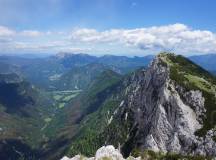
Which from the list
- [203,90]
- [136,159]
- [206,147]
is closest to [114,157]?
[136,159]

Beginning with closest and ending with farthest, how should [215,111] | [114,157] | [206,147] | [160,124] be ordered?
[114,157], [206,147], [215,111], [160,124]

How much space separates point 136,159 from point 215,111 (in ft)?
213

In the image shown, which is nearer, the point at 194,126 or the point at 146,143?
the point at 194,126

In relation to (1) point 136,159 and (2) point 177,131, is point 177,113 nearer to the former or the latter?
(2) point 177,131

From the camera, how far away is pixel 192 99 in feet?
618

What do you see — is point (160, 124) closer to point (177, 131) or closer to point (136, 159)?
point (177, 131)

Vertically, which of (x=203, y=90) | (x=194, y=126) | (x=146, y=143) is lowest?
(x=146, y=143)

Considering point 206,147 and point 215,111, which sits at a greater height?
point 215,111

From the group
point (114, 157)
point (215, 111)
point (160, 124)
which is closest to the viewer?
point (114, 157)

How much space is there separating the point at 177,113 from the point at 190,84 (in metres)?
20.7

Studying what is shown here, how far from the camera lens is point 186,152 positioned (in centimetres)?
17425

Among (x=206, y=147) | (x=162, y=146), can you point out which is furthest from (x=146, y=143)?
(x=206, y=147)

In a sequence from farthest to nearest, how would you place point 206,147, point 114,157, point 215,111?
point 215,111
point 206,147
point 114,157

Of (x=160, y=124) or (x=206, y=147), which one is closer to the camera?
(x=206, y=147)
